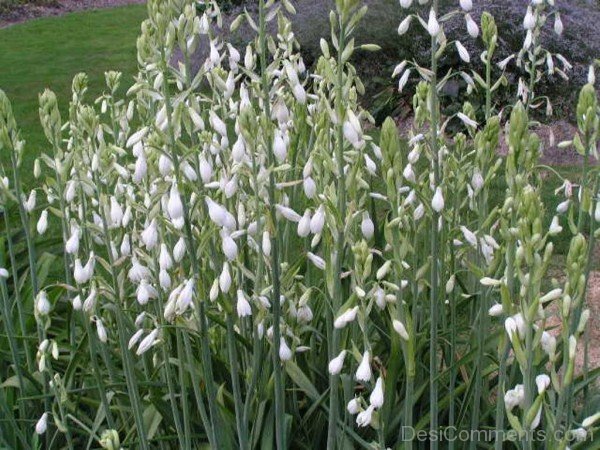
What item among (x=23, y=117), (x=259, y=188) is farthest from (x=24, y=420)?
(x=23, y=117)

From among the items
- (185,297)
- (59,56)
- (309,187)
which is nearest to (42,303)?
(185,297)

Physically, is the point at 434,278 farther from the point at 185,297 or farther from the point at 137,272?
the point at 137,272

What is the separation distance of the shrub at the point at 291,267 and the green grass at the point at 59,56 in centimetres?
539

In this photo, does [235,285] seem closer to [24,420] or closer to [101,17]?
[24,420]

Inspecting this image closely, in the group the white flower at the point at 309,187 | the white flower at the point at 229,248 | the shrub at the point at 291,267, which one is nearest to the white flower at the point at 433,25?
the shrub at the point at 291,267

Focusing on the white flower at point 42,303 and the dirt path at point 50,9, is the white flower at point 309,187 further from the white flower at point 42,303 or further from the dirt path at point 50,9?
the dirt path at point 50,9

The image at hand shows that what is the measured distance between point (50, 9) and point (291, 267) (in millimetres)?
19980

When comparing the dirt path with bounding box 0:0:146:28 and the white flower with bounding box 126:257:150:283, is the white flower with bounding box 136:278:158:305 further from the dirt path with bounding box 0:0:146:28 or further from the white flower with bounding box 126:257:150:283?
the dirt path with bounding box 0:0:146:28

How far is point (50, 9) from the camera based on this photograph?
2077cm

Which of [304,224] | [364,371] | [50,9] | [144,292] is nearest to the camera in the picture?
[364,371]

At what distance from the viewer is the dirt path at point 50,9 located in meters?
19.5

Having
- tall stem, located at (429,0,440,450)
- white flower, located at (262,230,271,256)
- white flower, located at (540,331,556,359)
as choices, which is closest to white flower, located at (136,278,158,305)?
white flower, located at (262,230,271,256)

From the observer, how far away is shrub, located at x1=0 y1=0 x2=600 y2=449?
7.24 feet

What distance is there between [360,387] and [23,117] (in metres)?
8.34
